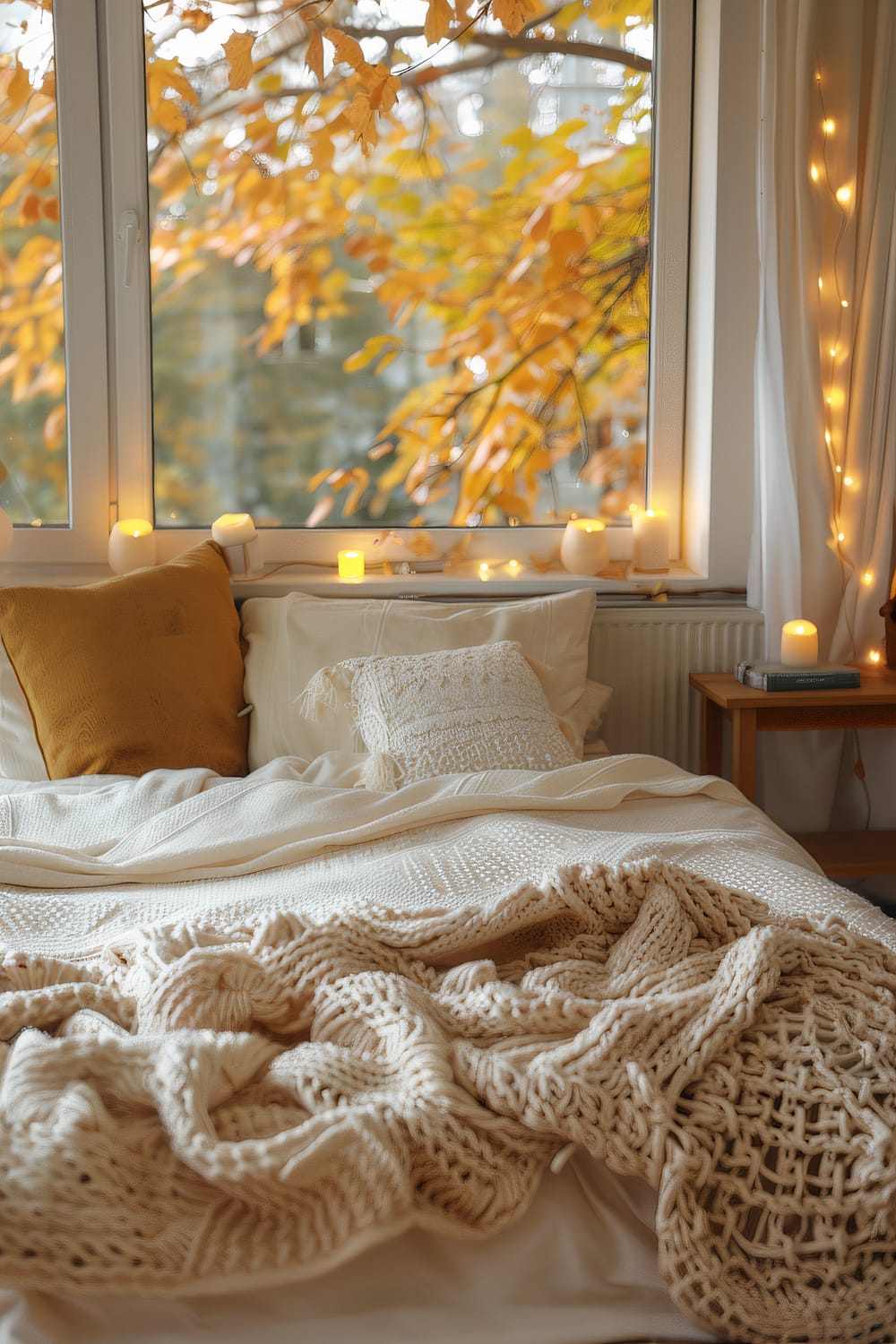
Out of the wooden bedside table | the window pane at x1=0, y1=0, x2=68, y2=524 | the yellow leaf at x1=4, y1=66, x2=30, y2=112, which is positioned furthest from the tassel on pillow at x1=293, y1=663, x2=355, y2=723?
the yellow leaf at x1=4, y1=66, x2=30, y2=112

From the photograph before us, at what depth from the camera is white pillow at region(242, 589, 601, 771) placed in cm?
236

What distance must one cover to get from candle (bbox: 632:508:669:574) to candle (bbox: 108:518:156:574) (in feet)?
3.72

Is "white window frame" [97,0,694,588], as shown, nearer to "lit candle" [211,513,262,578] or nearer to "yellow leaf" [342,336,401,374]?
"lit candle" [211,513,262,578]

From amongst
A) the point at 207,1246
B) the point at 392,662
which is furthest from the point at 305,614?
the point at 207,1246

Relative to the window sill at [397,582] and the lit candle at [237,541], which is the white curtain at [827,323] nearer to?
the window sill at [397,582]

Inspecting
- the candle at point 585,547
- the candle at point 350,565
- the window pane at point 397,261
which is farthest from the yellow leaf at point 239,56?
the candle at point 585,547

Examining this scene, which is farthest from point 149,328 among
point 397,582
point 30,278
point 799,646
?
point 799,646

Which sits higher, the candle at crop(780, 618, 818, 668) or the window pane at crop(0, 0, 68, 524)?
the window pane at crop(0, 0, 68, 524)

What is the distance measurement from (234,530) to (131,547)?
24cm

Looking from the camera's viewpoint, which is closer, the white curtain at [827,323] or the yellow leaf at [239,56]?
the white curtain at [827,323]

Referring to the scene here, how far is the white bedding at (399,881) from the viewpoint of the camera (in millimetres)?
895

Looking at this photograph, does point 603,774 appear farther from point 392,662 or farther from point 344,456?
point 344,456

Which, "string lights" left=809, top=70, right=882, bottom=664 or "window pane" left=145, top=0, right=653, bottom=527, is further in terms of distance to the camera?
"window pane" left=145, top=0, right=653, bottom=527

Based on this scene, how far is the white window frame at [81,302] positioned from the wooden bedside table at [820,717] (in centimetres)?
148
